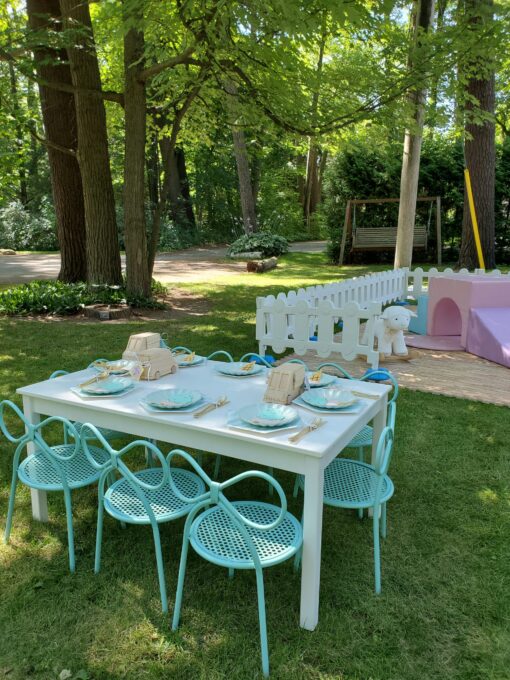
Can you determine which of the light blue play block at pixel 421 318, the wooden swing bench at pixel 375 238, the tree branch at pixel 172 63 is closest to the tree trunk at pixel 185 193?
the wooden swing bench at pixel 375 238

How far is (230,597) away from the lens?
268 cm

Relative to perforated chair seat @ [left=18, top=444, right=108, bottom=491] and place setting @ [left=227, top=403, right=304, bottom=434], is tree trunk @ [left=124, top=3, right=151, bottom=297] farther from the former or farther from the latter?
place setting @ [left=227, top=403, right=304, bottom=434]

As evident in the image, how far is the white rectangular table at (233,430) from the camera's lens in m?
2.39

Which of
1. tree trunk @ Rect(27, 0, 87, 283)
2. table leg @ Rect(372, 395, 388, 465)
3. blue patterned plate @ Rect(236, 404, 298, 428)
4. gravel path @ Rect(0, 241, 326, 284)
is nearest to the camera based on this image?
blue patterned plate @ Rect(236, 404, 298, 428)

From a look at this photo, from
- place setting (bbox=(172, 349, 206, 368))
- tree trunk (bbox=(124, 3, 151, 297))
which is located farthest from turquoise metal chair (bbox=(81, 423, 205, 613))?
tree trunk (bbox=(124, 3, 151, 297))

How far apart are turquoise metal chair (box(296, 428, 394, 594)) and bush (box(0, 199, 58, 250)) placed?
24.5 m

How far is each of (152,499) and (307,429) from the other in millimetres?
968

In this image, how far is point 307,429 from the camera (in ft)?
8.37

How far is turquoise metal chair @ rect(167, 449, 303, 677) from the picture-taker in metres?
2.23

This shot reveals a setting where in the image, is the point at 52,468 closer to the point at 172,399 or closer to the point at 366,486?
the point at 172,399

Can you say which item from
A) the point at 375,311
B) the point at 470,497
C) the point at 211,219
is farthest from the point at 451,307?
the point at 211,219

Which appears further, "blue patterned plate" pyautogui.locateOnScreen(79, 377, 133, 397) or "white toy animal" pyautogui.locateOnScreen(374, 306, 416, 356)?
"white toy animal" pyautogui.locateOnScreen(374, 306, 416, 356)

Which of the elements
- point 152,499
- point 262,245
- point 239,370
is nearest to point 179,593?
point 152,499

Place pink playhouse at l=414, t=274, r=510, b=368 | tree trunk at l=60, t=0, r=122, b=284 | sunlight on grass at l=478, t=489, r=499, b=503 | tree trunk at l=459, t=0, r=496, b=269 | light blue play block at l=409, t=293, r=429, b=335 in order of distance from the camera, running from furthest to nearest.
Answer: tree trunk at l=459, t=0, r=496, b=269 < tree trunk at l=60, t=0, r=122, b=284 < light blue play block at l=409, t=293, r=429, b=335 < pink playhouse at l=414, t=274, r=510, b=368 < sunlight on grass at l=478, t=489, r=499, b=503
